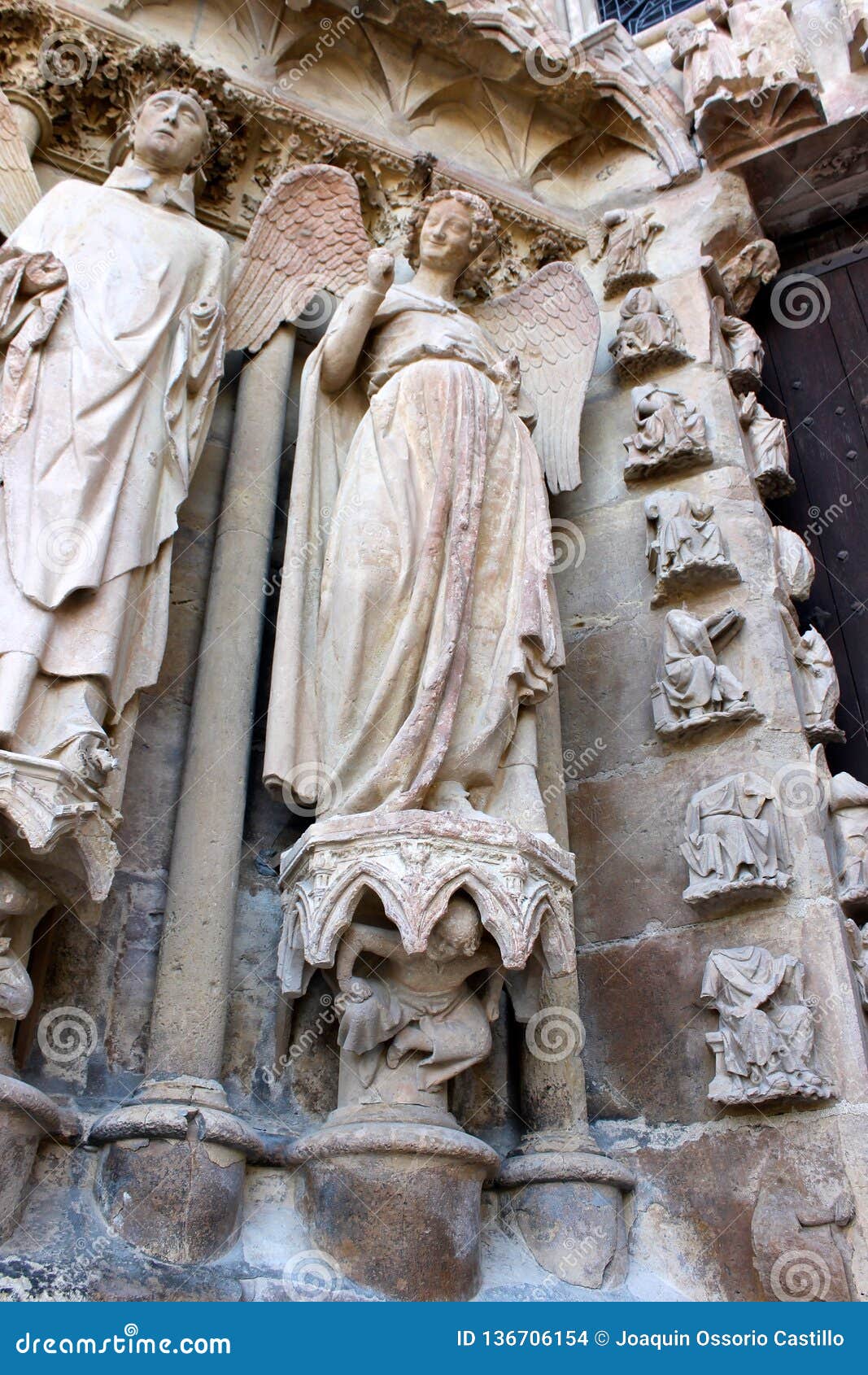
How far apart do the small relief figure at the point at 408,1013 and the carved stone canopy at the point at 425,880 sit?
0.27 feet

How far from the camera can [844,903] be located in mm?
3621

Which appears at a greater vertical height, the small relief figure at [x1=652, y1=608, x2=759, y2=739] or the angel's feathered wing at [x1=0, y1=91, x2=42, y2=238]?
the angel's feathered wing at [x1=0, y1=91, x2=42, y2=238]

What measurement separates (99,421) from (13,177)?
4.59 feet

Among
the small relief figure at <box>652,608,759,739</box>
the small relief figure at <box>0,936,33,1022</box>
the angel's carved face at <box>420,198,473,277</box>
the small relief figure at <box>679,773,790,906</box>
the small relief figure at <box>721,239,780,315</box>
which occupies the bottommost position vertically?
the small relief figure at <box>0,936,33,1022</box>

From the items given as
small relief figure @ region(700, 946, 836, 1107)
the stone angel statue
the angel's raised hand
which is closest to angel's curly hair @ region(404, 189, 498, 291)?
the stone angel statue

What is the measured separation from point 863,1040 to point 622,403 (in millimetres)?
2660

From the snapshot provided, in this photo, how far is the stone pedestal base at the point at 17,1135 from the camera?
9.09ft

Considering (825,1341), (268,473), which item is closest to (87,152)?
(268,473)

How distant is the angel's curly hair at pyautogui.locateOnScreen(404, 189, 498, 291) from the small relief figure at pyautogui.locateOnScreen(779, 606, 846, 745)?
5.49ft
